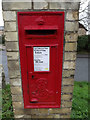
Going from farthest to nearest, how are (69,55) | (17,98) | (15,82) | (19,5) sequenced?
(17,98) < (15,82) < (69,55) < (19,5)

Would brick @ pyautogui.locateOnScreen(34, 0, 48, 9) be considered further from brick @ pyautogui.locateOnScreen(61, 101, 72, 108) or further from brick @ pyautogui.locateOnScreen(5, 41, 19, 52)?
brick @ pyautogui.locateOnScreen(61, 101, 72, 108)

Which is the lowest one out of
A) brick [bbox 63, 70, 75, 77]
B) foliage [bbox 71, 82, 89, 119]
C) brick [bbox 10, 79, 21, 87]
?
foliage [bbox 71, 82, 89, 119]

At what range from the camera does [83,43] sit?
916 centimetres

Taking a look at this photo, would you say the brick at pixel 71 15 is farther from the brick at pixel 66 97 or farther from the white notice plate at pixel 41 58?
the brick at pixel 66 97

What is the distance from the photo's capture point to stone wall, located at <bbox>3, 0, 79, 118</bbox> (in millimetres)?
1306

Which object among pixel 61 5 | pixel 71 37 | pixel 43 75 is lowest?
pixel 43 75

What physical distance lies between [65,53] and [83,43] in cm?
830

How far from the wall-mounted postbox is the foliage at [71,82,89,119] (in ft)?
2.35

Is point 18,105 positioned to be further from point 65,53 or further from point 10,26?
point 10,26

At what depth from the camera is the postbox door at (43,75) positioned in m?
1.46

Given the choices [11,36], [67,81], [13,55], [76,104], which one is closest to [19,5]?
[11,36]

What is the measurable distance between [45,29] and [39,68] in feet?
1.75

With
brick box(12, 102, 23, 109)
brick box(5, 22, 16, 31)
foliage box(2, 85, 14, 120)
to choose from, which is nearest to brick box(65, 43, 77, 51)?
brick box(5, 22, 16, 31)

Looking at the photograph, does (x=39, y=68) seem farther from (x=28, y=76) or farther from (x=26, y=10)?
(x=26, y=10)
